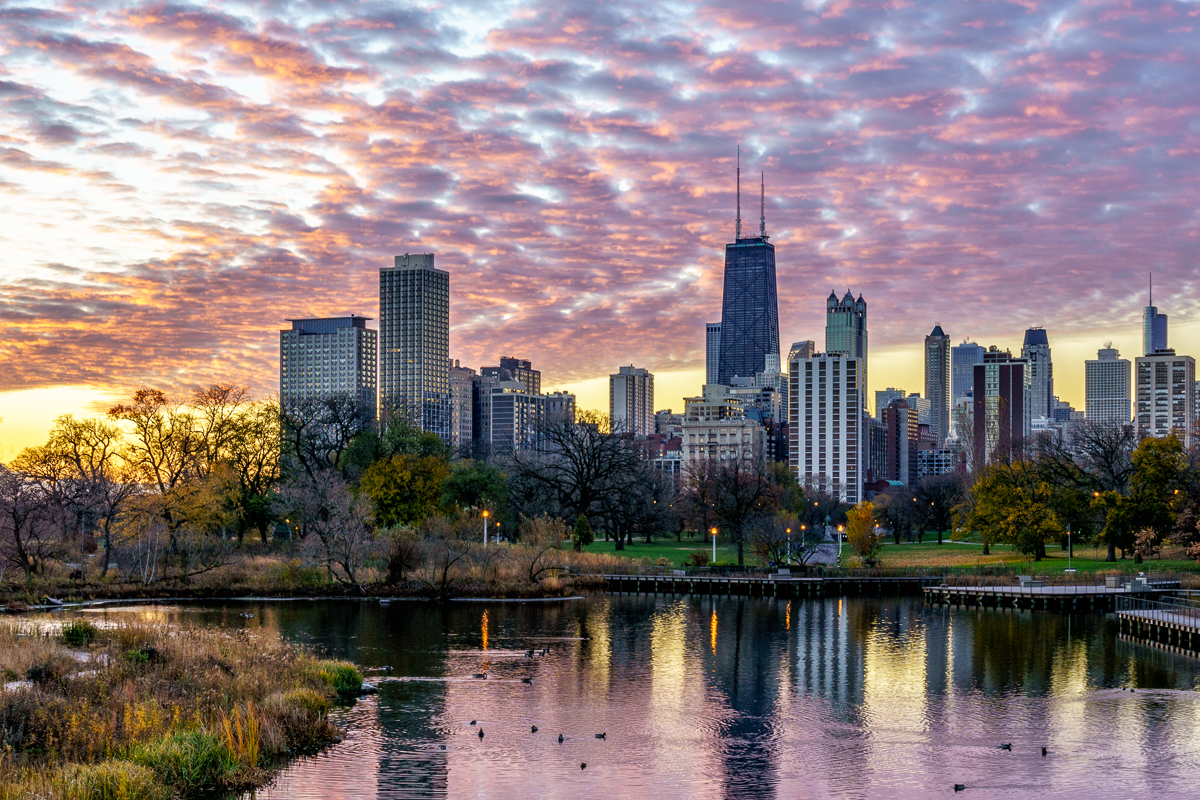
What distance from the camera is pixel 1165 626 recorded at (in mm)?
A: 55531

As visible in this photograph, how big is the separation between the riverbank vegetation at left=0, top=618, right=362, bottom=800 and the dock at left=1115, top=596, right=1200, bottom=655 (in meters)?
38.7

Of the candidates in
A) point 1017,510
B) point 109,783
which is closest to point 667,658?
point 109,783

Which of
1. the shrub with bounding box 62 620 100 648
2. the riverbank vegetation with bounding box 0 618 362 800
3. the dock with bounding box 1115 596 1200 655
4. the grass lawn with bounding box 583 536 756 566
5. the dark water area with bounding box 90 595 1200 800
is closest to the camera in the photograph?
the riverbank vegetation with bounding box 0 618 362 800

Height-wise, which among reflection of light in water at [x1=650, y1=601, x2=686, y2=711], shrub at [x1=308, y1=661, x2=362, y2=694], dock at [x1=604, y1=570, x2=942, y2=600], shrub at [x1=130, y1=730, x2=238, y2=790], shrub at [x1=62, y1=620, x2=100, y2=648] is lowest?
dock at [x1=604, y1=570, x2=942, y2=600]

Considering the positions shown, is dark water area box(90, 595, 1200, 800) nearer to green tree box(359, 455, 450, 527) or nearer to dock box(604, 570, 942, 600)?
dock box(604, 570, 942, 600)

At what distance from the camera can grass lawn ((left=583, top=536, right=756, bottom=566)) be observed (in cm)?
10038

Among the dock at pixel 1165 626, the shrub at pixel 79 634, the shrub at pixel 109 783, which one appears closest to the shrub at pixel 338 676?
the shrub at pixel 79 634

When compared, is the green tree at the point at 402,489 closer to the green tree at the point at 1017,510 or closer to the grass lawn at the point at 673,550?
the grass lawn at the point at 673,550

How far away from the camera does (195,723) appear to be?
2880cm

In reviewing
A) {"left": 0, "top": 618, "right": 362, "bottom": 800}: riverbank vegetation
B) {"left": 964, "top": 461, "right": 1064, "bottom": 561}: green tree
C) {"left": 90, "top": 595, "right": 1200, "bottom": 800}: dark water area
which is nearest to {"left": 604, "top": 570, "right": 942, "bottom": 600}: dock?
{"left": 964, "top": 461, "right": 1064, "bottom": 561}: green tree

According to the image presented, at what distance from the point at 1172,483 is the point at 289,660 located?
7316 cm

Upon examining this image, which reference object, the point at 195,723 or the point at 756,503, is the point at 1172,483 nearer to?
the point at 756,503

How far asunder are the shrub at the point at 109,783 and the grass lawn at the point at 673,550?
67.8 m

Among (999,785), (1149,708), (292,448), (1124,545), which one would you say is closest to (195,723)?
(999,785)
